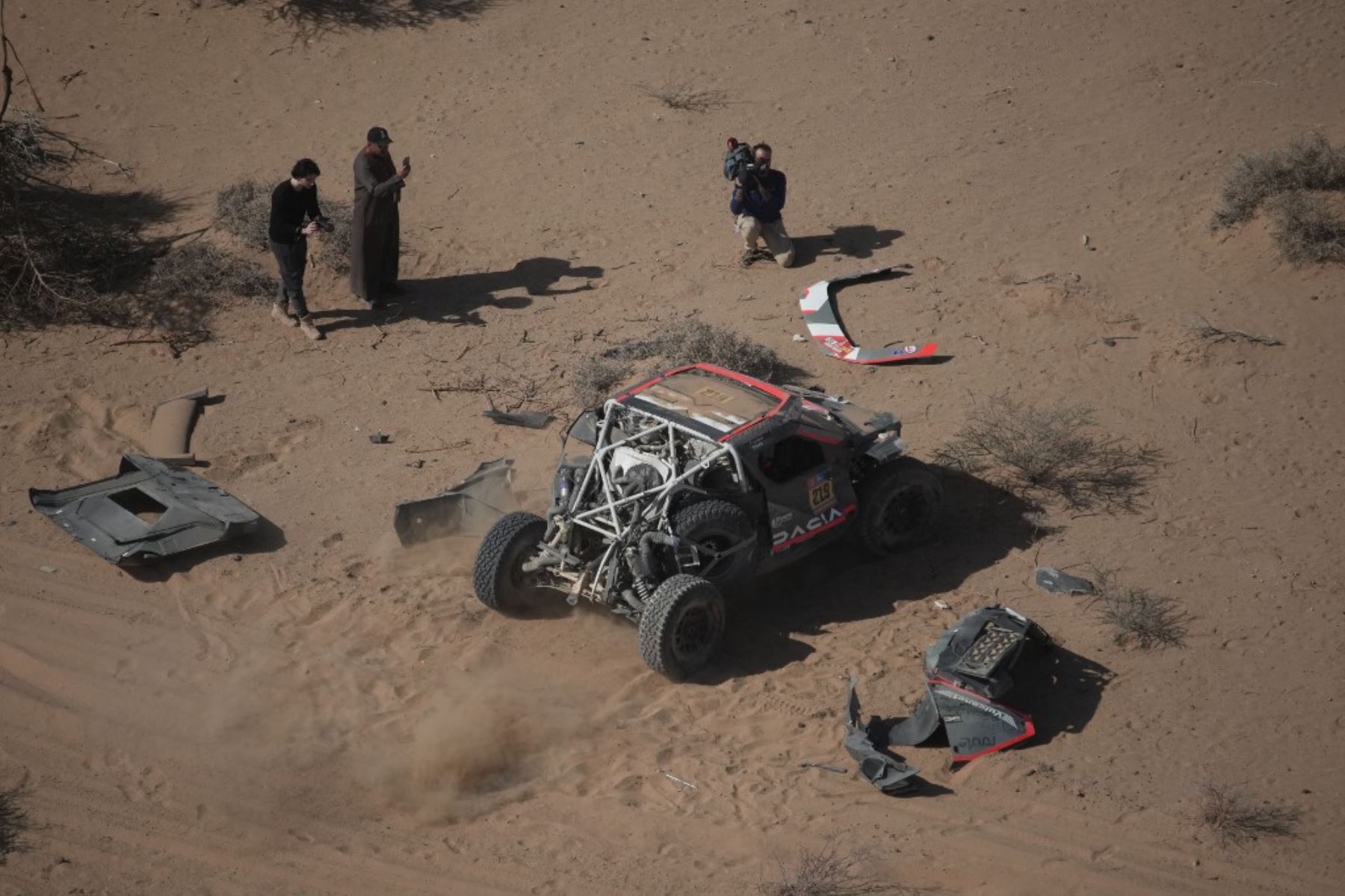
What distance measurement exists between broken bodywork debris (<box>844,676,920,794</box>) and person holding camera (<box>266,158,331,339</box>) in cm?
755

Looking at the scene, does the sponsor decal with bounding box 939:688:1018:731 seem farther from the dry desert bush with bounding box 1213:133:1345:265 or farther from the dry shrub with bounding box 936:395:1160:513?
the dry desert bush with bounding box 1213:133:1345:265

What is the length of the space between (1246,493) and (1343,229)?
5069 millimetres

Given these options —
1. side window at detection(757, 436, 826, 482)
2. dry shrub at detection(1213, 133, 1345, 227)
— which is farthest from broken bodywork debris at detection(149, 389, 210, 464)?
dry shrub at detection(1213, 133, 1345, 227)

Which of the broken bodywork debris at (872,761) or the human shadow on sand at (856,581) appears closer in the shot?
the broken bodywork debris at (872,761)

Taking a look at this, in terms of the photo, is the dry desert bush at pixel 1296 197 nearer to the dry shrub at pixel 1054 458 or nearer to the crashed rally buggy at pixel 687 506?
the dry shrub at pixel 1054 458

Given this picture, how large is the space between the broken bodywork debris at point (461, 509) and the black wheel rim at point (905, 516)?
10.1 feet

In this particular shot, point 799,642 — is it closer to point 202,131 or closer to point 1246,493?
point 1246,493

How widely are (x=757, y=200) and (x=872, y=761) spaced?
7.91 meters

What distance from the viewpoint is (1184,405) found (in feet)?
42.8

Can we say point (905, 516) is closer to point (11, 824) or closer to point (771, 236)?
point (771, 236)

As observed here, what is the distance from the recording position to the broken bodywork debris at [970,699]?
8984 mm

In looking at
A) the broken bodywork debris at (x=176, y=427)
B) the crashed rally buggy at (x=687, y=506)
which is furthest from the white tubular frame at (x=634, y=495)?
the broken bodywork debris at (x=176, y=427)

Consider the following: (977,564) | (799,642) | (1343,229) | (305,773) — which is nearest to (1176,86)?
(1343,229)

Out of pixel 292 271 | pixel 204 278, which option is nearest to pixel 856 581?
pixel 292 271
